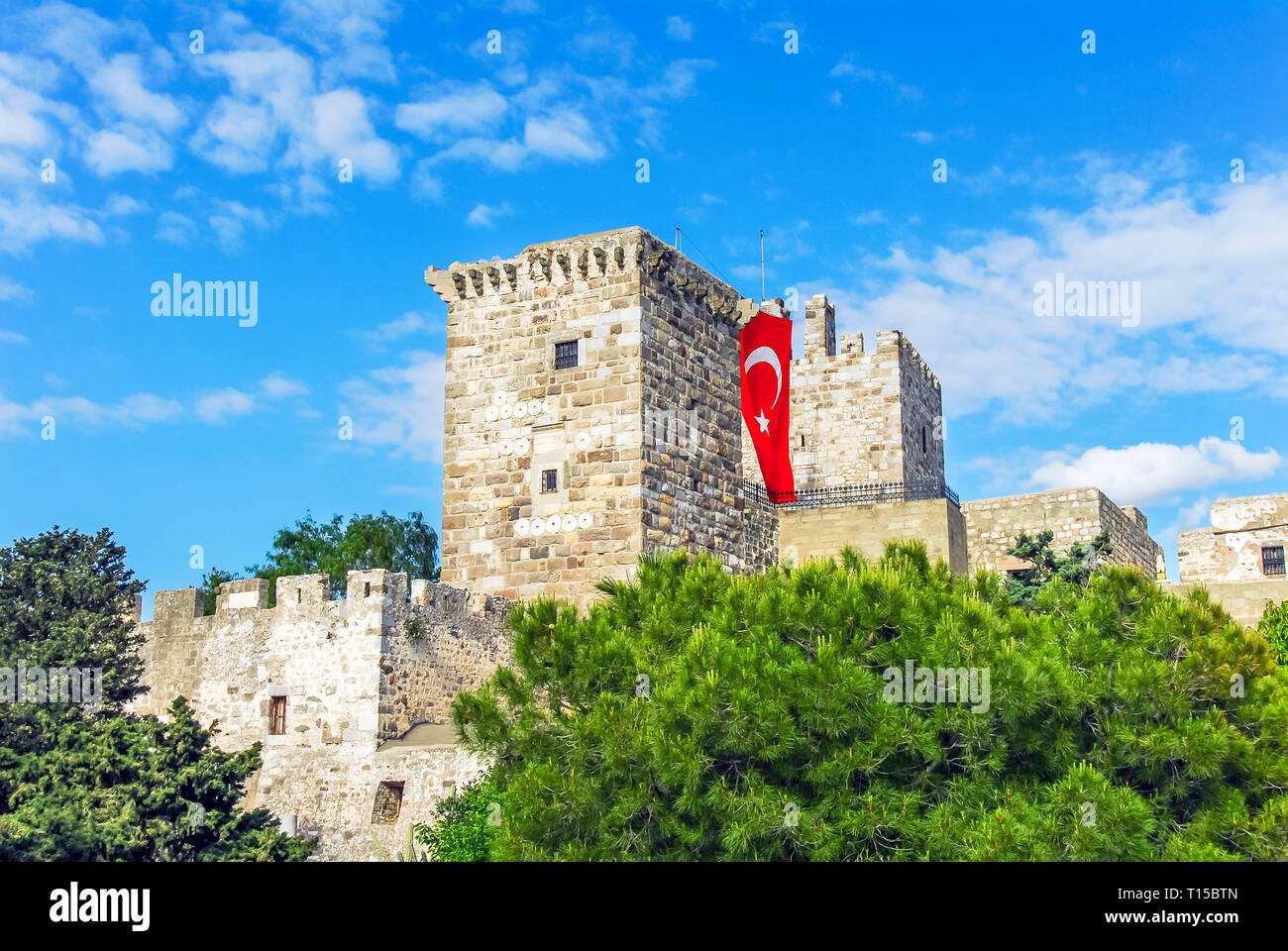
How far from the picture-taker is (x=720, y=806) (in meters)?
13.4

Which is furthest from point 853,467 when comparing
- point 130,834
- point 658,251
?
point 130,834

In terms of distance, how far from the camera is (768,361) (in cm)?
2569

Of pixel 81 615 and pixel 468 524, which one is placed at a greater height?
pixel 468 524

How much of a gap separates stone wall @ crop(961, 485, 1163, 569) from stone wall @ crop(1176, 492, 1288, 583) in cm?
137

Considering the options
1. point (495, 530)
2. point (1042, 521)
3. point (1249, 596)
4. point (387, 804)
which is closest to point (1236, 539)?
point (1042, 521)

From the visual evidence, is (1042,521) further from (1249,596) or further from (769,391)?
(769,391)

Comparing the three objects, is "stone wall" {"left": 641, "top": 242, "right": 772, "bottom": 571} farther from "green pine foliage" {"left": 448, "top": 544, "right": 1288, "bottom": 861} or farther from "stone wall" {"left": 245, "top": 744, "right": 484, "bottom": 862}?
"green pine foliage" {"left": 448, "top": 544, "right": 1288, "bottom": 861}

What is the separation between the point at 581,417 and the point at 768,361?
5840 mm

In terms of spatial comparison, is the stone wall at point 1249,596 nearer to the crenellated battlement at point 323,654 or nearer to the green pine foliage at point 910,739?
the green pine foliage at point 910,739
